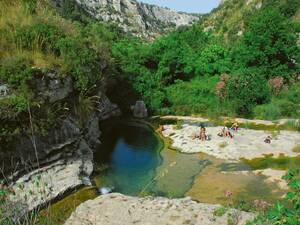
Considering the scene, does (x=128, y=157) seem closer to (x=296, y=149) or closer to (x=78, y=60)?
(x=78, y=60)

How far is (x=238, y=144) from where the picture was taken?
33.5 meters

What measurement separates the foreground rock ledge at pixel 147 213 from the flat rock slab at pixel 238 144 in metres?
13.5

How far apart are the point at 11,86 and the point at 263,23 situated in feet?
132

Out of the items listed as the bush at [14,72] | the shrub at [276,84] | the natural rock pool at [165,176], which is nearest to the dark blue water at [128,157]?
the natural rock pool at [165,176]

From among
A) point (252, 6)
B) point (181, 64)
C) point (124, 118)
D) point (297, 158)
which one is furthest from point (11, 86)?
point (252, 6)

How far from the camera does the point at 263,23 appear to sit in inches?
2117

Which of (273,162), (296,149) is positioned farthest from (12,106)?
(296,149)

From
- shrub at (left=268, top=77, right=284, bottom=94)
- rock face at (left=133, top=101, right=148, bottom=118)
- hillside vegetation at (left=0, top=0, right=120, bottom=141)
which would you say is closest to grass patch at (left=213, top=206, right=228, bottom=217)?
hillside vegetation at (left=0, top=0, right=120, bottom=141)

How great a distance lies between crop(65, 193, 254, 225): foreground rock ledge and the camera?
1633 cm

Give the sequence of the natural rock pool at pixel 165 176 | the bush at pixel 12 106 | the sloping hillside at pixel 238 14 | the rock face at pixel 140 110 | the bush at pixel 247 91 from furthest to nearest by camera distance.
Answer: the sloping hillside at pixel 238 14
the rock face at pixel 140 110
the bush at pixel 247 91
the natural rock pool at pixel 165 176
the bush at pixel 12 106

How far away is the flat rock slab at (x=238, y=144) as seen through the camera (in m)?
31.5

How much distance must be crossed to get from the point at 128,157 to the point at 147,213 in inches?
571

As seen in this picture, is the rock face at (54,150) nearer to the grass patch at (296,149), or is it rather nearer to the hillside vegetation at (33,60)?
the hillside vegetation at (33,60)

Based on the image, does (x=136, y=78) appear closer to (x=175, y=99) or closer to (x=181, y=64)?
(x=175, y=99)
